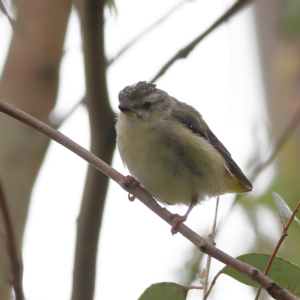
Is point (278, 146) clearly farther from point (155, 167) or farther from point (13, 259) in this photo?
point (13, 259)

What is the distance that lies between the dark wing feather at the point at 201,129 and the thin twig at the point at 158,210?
0.90 metres

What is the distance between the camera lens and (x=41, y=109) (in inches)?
151

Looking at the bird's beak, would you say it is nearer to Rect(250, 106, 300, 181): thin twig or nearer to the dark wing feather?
the dark wing feather

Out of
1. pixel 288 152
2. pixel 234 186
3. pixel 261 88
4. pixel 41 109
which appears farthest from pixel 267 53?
pixel 41 109

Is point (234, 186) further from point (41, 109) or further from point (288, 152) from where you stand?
point (41, 109)

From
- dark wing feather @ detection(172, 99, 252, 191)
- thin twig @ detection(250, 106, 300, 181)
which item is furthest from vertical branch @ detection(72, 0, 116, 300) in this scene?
thin twig @ detection(250, 106, 300, 181)

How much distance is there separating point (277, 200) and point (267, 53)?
399 cm

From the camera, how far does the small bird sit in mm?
3176

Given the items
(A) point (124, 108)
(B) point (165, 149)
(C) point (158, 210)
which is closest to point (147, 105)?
(A) point (124, 108)

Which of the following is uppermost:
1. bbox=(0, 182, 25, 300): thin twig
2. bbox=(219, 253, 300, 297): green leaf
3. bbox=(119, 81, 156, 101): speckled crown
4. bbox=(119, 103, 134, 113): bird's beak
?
bbox=(119, 81, 156, 101): speckled crown

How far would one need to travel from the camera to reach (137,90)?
133 inches

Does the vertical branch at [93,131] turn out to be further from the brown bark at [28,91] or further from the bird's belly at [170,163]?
the brown bark at [28,91]

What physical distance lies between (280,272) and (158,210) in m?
0.55

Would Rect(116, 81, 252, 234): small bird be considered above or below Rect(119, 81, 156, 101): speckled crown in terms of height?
below
